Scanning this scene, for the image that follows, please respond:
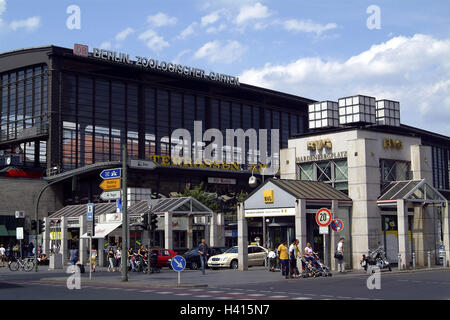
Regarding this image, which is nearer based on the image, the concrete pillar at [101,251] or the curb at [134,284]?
the curb at [134,284]

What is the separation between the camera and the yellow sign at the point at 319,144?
38.8 m

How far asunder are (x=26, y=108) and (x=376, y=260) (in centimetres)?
5323

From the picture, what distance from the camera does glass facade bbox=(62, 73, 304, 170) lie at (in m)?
74.5

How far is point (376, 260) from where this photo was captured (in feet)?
113

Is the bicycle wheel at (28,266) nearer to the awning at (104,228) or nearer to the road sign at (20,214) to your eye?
the awning at (104,228)

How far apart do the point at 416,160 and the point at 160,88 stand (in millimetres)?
49305

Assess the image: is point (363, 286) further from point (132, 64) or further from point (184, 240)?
point (132, 64)

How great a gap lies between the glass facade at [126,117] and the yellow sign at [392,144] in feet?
142

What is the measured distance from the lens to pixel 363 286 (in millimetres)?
24969

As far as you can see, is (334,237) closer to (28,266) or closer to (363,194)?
(363,194)

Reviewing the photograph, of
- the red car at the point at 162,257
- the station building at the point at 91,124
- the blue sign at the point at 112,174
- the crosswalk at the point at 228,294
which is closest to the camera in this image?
the crosswalk at the point at 228,294

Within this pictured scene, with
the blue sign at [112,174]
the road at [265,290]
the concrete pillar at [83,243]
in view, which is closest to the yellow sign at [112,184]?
the blue sign at [112,174]

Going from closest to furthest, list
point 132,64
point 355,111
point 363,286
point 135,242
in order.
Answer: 1. point 363,286
2. point 355,111
3. point 135,242
4. point 132,64
